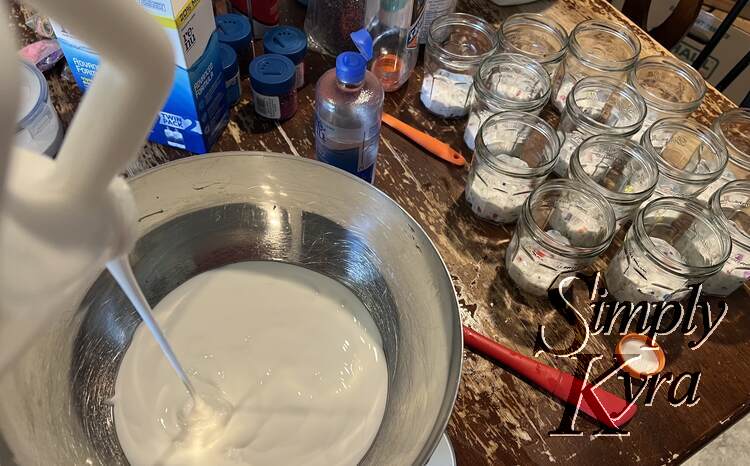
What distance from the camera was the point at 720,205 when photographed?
0.74 m

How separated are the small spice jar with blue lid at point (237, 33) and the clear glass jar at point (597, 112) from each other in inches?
18.2

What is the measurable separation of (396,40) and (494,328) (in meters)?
0.46

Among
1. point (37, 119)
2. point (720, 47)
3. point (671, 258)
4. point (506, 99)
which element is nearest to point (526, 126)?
point (506, 99)

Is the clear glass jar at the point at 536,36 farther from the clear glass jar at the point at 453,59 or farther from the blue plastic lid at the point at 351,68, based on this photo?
the blue plastic lid at the point at 351,68

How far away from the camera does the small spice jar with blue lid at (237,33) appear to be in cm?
84

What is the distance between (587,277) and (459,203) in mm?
189

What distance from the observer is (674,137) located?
829 mm

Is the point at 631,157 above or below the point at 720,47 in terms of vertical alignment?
above

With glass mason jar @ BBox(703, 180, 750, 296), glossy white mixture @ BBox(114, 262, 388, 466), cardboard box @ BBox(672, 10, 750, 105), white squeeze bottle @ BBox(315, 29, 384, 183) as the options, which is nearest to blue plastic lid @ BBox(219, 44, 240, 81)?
white squeeze bottle @ BBox(315, 29, 384, 183)

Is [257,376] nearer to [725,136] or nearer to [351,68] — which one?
[351,68]

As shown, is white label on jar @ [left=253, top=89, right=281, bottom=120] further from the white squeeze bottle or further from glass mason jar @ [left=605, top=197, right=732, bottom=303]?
glass mason jar @ [left=605, top=197, right=732, bottom=303]

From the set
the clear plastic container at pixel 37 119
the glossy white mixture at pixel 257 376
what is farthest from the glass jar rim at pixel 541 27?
the clear plastic container at pixel 37 119

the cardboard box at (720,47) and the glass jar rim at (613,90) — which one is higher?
the glass jar rim at (613,90)

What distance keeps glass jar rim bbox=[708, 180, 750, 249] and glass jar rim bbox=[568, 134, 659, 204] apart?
7 cm
